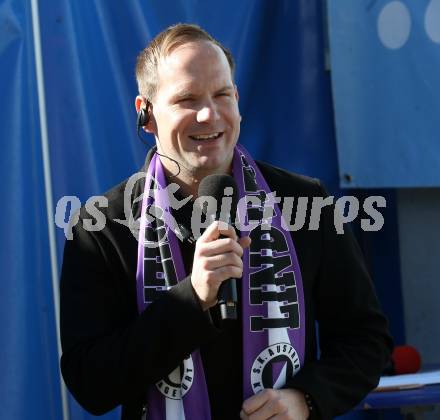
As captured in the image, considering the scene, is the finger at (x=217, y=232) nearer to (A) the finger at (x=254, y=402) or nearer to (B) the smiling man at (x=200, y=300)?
(B) the smiling man at (x=200, y=300)

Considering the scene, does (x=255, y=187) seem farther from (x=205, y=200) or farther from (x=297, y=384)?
(x=297, y=384)

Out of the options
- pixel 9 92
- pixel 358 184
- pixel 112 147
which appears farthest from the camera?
pixel 358 184

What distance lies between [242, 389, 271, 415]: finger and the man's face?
60 centimetres

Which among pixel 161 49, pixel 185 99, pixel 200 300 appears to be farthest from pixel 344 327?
pixel 161 49

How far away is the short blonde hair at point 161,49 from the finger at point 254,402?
2.86 ft

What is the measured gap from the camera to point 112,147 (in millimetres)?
3387

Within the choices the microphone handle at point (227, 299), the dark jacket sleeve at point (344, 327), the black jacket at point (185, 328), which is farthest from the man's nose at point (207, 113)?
the microphone handle at point (227, 299)

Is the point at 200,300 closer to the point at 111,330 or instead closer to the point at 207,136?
the point at 111,330

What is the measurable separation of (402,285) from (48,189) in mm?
2095

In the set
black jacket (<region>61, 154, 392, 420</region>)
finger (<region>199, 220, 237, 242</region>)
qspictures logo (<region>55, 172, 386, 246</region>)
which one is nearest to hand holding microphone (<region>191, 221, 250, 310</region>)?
finger (<region>199, 220, 237, 242</region>)

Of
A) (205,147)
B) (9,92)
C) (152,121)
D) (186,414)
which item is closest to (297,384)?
(186,414)

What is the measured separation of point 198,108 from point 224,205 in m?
0.34

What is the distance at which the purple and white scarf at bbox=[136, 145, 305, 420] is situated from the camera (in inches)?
78.8

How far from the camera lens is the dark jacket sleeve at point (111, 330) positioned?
1.88 metres
